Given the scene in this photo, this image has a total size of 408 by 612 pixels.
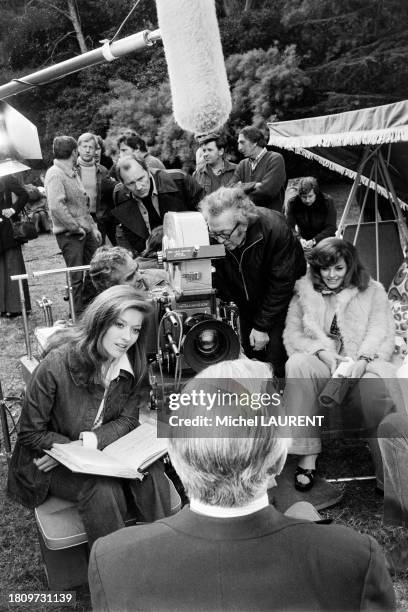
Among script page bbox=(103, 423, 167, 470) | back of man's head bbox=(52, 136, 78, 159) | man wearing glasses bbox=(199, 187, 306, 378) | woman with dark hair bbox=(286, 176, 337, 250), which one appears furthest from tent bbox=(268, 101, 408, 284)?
script page bbox=(103, 423, 167, 470)

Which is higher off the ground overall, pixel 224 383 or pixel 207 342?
pixel 224 383

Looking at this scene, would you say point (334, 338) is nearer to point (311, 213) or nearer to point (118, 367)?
point (118, 367)

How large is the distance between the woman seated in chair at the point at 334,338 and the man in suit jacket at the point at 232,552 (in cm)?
179

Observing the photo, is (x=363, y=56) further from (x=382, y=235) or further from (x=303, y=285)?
(x=303, y=285)

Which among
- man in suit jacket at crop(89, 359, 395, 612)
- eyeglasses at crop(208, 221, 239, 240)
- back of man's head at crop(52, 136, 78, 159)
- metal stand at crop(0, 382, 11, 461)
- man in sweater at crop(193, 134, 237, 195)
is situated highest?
back of man's head at crop(52, 136, 78, 159)

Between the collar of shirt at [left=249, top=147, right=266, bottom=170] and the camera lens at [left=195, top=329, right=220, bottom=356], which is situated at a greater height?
the collar of shirt at [left=249, top=147, right=266, bottom=170]

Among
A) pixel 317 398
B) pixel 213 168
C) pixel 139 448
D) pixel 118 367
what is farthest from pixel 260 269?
pixel 213 168

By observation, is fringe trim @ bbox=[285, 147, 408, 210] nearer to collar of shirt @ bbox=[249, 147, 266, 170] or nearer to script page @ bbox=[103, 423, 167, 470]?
collar of shirt @ bbox=[249, 147, 266, 170]

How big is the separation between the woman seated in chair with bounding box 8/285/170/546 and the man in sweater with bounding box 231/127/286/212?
2.58 m

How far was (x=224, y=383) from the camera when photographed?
1216mm

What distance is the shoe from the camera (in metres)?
2.79

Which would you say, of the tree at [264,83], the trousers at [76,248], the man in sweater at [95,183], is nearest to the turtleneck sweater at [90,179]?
the man in sweater at [95,183]

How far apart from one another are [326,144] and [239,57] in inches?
278

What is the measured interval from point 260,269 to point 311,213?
1.83m
